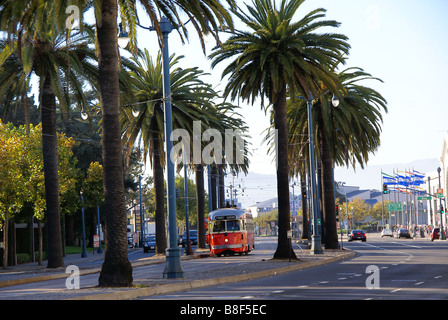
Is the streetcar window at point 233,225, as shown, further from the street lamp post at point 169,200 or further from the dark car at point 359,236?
the dark car at point 359,236

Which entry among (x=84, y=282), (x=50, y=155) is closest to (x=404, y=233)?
(x=50, y=155)

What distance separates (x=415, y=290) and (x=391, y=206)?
119m

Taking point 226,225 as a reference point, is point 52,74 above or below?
above

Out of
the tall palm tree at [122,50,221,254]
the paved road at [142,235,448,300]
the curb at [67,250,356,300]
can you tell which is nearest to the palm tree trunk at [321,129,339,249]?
the tall palm tree at [122,50,221,254]

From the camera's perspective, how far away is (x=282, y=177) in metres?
36.9

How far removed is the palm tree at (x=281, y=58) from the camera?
116 feet

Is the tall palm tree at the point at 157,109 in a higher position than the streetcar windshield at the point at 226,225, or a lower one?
higher

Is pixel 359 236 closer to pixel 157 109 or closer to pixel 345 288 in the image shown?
pixel 157 109

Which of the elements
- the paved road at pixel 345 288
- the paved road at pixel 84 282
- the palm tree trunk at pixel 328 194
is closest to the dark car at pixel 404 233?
the palm tree trunk at pixel 328 194

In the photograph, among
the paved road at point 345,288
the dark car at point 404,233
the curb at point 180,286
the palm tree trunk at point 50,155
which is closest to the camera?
the paved road at point 345,288

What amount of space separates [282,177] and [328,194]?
13050 mm

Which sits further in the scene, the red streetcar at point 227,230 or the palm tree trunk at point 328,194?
the red streetcar at point 227,230

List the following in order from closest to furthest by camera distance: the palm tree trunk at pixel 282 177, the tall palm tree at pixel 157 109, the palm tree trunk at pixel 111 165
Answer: the palm tree trunk at pixel 111 165, the palm tree trunk at pixel 282 177, the tall palm tree at pixel 157 109

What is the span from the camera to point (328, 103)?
46250 millimetres
